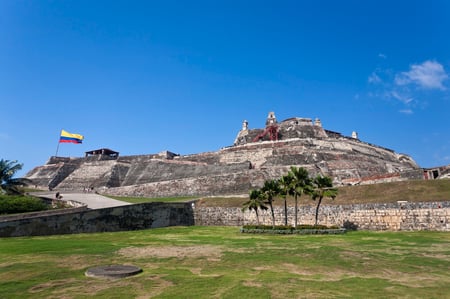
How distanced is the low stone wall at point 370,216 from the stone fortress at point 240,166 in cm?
720

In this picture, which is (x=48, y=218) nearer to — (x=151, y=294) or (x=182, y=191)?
(x=151, y=294)

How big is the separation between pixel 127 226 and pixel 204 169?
21790 mm

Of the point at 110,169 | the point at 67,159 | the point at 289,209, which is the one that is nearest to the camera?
the point at 289,209

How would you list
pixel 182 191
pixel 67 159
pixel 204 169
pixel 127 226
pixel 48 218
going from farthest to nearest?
pixel 67 159 < pixel 204 169 < pixel 182 191 < pixel 127 226 < pixel 48 218

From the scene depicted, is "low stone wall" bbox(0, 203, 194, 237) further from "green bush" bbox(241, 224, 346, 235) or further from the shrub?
the shrub

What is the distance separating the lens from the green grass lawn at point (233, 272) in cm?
781

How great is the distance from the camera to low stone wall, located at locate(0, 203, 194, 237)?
21223 millimetres

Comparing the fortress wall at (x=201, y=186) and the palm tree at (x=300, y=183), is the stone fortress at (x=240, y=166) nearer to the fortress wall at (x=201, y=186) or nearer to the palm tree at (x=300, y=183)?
the fortress wall at (x=201, y=186)

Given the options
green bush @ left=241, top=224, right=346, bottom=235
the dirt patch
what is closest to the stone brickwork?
green bush @ left=241, top=224, right=346, bottom=235

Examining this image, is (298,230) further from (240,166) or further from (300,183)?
(240,166)

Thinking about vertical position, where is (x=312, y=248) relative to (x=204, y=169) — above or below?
below

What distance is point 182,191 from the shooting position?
4412cm

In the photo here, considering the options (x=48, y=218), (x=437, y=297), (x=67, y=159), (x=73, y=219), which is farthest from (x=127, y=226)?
(x=67, y=159)

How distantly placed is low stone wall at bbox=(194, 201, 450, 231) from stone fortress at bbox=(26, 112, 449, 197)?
720 centimetres
